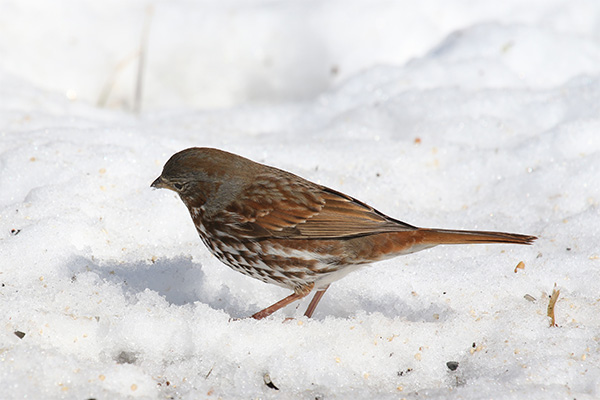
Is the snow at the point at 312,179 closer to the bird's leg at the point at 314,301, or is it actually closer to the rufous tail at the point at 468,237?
the bird's leg at the point at 314,301

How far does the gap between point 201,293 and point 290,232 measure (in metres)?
0.73

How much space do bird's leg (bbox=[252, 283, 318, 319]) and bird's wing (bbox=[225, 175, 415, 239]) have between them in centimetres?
30

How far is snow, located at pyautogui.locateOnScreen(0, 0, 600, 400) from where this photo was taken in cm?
358

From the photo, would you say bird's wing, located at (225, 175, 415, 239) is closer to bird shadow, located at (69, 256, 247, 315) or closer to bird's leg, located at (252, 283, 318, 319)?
bird's leg, located at (252, 283, 318, 319)

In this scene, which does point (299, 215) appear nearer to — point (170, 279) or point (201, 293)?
point (201, 293)

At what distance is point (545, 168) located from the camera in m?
5.61

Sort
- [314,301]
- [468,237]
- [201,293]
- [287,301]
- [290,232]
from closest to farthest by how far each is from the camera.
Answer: [468,237] → [290,232] → [287,301] → [314,301] → [201,293]

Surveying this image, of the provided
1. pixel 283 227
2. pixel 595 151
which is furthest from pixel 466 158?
pixel 283 227

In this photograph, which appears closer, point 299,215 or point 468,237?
point 468,237

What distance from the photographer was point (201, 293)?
4.36m

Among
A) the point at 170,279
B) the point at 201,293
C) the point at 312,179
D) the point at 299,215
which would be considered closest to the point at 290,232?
the point at 299,215

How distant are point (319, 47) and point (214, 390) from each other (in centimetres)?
539

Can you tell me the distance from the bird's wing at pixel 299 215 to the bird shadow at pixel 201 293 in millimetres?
536

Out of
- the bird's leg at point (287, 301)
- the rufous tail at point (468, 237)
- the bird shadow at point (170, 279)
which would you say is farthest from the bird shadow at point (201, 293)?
the rufous tail at point (468, 237)
